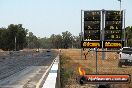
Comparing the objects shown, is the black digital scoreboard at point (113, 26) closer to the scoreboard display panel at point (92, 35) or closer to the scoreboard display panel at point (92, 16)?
the scoreboard display panel at point (92, 35)

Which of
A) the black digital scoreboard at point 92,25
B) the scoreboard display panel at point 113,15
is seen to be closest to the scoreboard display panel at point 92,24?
the black digital scoreboard at point 92,25

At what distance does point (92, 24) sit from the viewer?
36.2 meters

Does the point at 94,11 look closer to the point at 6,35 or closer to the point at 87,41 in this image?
the point at 87,41

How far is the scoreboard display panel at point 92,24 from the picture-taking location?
35938mm

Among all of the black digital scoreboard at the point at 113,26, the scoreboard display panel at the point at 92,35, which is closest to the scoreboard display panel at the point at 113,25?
the black digital scoreboard at the point at 113,26

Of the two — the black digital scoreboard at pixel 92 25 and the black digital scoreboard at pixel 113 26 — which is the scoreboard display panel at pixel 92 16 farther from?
the black digital scoreboard at pixel 113 26

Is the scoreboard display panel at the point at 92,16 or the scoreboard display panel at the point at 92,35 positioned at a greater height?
the scoreboard display panel at the point at 92,16

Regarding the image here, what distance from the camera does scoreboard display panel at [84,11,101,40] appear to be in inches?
1415

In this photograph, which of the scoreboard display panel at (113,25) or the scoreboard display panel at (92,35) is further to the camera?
the scoreboard display panel at (113,25)

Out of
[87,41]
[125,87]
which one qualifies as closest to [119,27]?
[87,41]

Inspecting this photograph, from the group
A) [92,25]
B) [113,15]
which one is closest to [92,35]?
[92,25]

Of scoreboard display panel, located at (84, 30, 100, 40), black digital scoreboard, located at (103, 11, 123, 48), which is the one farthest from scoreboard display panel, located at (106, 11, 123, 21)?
scoreboard display panel, located at (84, 30, 100, 40)

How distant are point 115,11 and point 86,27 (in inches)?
125

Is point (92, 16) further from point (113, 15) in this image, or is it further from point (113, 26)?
point (113, 26)
